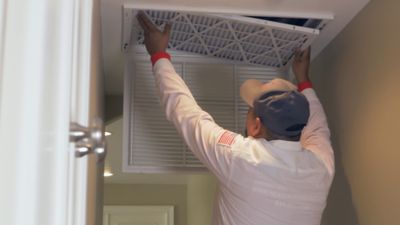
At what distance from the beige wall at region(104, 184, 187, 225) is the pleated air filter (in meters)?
3.62

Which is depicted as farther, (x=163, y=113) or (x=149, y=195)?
(x=149, y=195)

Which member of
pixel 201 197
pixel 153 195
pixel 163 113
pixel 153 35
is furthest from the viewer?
pixel 153 195

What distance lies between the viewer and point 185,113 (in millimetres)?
1843

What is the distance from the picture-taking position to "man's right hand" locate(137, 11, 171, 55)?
194 cm

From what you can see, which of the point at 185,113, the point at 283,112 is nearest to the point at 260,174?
the point at 283,112

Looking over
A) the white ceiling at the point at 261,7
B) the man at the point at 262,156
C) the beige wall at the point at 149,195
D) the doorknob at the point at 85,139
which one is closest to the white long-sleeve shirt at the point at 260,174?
the man at the point at 262,156

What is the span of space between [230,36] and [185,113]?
42 cm

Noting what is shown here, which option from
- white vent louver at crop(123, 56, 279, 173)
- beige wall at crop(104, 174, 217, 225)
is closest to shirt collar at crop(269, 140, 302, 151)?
white vent louver at crop(123, 56, 279, 173)
